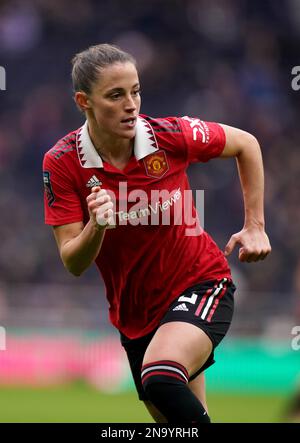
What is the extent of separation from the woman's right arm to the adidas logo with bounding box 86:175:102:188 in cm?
21

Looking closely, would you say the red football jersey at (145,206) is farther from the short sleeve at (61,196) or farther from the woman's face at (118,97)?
the woman's face at (118,97)

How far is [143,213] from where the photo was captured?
5.10m

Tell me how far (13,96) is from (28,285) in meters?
3.68

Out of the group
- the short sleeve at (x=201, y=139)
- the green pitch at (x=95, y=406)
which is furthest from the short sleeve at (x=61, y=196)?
the green pitch at (x=95, y=406)

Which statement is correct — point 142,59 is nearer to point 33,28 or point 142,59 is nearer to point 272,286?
point 33,28

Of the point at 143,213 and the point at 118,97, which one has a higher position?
the point at 118,97

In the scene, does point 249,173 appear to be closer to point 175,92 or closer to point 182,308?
point 182,308

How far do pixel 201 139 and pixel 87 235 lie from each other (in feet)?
3.06

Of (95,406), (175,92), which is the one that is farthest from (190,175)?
(95,406)

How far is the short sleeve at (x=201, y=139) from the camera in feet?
17.1

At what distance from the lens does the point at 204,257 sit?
530 cm

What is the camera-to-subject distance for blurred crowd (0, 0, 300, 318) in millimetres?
14008

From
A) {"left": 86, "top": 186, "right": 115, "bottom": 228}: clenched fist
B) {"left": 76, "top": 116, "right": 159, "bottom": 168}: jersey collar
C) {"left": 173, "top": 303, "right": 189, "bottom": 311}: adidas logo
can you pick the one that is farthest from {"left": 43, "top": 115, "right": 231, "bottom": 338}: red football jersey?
{"left": 86, "top": 186, "right": 115, "bottom": 228}: clenched fist
